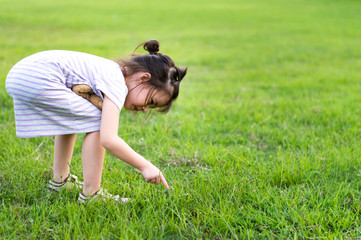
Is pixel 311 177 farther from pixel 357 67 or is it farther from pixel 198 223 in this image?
pixel 357 67

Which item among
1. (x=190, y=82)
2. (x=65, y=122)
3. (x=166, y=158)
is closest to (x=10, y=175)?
(x=65, y=122)

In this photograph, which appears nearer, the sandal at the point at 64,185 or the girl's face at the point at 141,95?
the girl's face at the point at 141,95

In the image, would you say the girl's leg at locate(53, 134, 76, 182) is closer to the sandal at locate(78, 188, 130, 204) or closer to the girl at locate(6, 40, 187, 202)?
the girl at locate(6, 40, 187, 202)

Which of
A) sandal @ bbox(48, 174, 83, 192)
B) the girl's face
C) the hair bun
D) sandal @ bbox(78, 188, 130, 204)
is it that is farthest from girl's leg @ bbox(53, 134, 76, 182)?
the hair bun

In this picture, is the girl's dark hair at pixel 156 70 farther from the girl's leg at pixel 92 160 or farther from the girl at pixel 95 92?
the girl's leg at pixel 92 160

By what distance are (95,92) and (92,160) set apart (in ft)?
1.20

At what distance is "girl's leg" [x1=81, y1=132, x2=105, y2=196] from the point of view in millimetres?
1995

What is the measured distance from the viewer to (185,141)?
3.17 m

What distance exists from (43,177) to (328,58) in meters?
6.55

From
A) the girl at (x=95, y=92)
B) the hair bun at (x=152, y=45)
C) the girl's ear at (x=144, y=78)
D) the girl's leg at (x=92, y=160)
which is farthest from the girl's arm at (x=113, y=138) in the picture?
the hair bun at (x=152, y=45)

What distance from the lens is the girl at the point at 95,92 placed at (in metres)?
1.92

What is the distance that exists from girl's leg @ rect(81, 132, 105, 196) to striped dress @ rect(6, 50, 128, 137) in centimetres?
6

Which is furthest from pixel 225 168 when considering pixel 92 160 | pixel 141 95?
pixel 92 160

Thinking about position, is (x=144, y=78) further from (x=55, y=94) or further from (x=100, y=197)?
(x=100, y=197)
